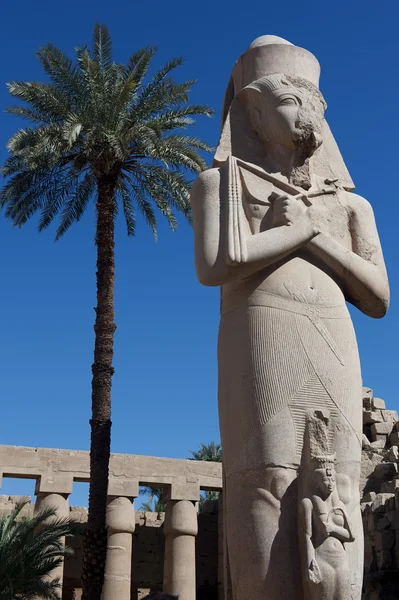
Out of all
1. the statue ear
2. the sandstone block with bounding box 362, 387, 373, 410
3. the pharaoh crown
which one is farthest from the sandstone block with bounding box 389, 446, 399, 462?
the statue ear

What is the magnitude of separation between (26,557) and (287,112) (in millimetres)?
11893

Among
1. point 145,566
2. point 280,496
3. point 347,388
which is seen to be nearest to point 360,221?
point 347,388

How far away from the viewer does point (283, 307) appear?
3842 mm

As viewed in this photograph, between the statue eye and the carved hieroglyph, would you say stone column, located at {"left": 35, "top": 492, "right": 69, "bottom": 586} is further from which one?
the statue eye

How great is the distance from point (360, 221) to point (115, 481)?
16.5 meters

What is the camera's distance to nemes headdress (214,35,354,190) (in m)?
4.30

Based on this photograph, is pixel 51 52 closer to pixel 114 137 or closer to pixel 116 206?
pixel 114 137

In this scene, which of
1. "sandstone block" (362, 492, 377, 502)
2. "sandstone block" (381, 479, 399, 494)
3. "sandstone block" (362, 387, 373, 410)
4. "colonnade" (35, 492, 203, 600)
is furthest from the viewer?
"sandstone block" (362, 387, 373, 410)

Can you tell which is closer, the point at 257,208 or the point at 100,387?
the point at 257,208

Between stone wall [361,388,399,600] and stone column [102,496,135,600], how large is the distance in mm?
5676

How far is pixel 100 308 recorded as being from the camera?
15570 millimetres

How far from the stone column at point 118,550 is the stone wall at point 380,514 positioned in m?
5.68

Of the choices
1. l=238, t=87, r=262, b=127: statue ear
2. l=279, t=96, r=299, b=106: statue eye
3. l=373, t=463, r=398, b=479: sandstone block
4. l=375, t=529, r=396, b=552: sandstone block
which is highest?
l=373, t=463, r=398, b=479: sandstone block

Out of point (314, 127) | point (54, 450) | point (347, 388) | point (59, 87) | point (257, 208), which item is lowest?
point (347, 388)
